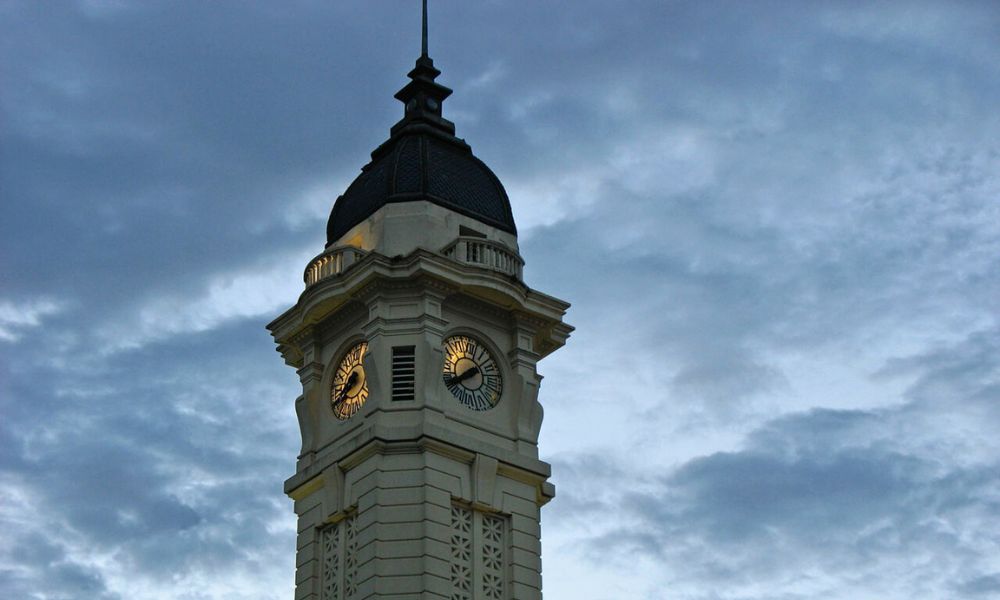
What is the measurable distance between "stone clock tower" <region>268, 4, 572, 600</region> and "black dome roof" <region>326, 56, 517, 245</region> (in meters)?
0.08

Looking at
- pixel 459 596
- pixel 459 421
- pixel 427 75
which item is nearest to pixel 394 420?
pixel 459 421

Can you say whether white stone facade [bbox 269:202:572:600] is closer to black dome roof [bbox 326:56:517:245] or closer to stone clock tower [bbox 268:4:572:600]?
stone clock tower [bbox 268:4:572:600]

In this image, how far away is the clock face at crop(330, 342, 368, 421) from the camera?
65938 mm

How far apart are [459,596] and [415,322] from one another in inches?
361

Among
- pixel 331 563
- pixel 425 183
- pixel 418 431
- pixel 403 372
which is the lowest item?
pixel 331 563

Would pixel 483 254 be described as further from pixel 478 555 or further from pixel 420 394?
pixel 478 555

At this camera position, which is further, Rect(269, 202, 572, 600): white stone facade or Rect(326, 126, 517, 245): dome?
Rect(326, 126, 517, 245): dome

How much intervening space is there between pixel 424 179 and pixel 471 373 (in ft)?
23.9

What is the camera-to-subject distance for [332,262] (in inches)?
2685

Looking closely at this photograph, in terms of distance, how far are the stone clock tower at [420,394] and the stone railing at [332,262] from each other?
67 millimetres

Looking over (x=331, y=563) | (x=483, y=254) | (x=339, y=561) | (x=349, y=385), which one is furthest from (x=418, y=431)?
(x=483, y=254)

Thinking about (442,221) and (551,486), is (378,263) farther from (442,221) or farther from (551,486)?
(551,486)

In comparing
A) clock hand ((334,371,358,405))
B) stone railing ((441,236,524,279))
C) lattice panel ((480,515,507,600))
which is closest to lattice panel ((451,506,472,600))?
lattice panel ((480,515,507,600))

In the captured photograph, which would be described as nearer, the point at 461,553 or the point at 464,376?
the point at 461,553
